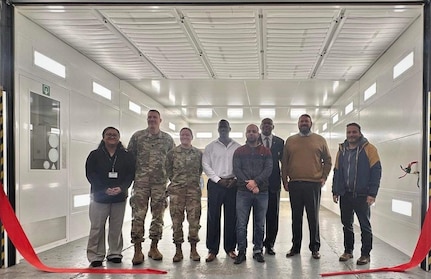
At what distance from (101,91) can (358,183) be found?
4.42 meters

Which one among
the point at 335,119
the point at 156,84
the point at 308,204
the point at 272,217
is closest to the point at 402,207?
the point at 308,204

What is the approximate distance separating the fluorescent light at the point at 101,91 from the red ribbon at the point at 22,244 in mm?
2858

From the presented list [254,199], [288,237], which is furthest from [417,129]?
→ [288,237]

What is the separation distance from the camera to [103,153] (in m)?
4.49

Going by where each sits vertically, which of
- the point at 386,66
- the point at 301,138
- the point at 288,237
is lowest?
the point at 288,237

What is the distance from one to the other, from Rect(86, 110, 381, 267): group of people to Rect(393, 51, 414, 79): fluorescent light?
111cm

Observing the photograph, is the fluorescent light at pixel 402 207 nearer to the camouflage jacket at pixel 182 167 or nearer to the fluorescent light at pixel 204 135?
the camouflage jacket at pixel 182 167

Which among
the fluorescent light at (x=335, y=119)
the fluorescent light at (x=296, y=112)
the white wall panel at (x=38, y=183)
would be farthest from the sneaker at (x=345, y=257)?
the fluorescent light at (x=296, y=112)

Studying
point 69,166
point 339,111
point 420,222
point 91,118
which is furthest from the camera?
point 339,111

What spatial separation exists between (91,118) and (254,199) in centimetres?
Result: 322

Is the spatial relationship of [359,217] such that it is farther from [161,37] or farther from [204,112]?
[204,112]

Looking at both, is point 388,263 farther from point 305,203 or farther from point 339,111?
point 339,111

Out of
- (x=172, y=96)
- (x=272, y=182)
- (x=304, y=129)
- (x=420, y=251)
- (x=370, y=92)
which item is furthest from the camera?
(x=172, y=96)

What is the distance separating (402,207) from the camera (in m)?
5.24
